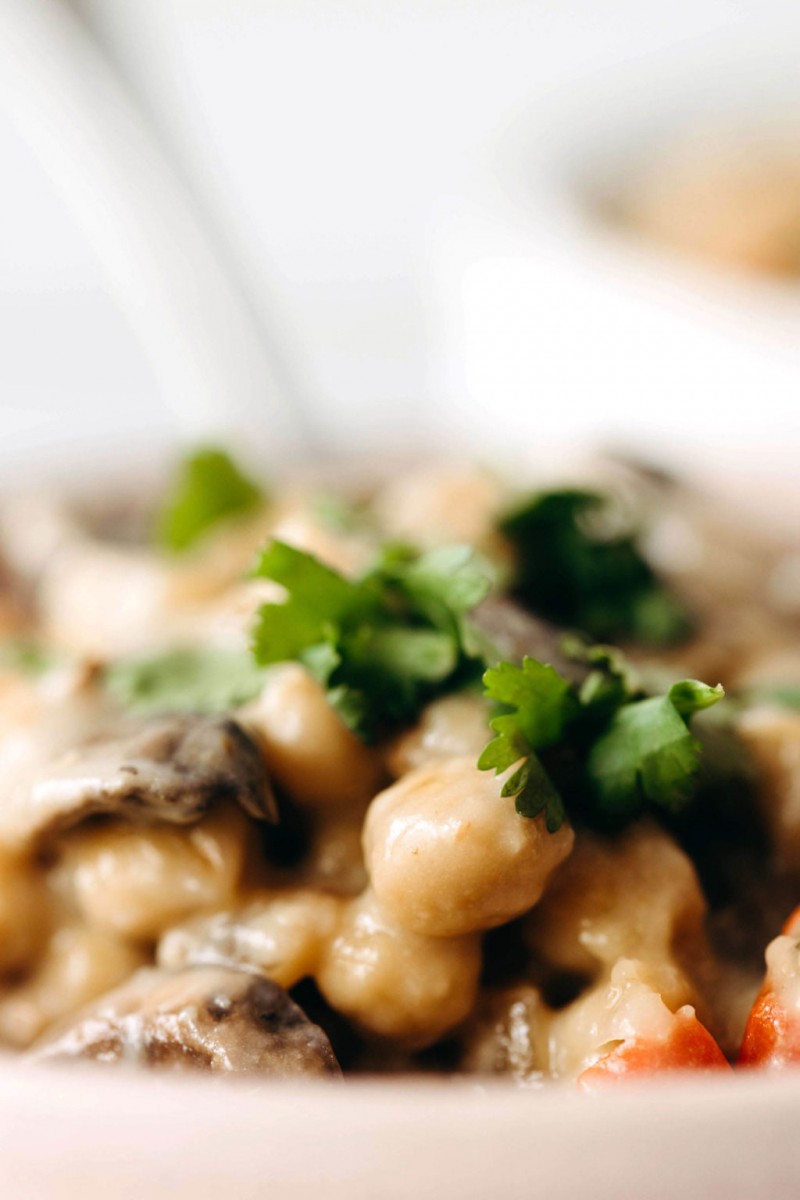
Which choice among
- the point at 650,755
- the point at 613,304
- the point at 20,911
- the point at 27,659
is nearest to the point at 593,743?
the point at 650,755

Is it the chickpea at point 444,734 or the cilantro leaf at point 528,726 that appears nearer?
the cilantro leaf at point 528,726

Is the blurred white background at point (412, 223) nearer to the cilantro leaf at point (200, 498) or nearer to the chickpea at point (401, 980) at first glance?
the cilantro leaf at point (200, 498)

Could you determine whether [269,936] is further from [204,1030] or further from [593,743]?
[593,743]

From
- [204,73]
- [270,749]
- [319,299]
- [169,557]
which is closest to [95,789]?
[270,749]

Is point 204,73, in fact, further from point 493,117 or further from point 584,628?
point 584,628

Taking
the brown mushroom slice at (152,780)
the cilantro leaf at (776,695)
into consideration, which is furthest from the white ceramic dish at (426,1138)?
the cilantro leaf at (776,695)

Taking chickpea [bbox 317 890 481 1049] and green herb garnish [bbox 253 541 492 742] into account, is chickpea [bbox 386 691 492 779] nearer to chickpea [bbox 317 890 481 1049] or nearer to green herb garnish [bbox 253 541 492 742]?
green herb garnish [bbox 253 541 492 742]
